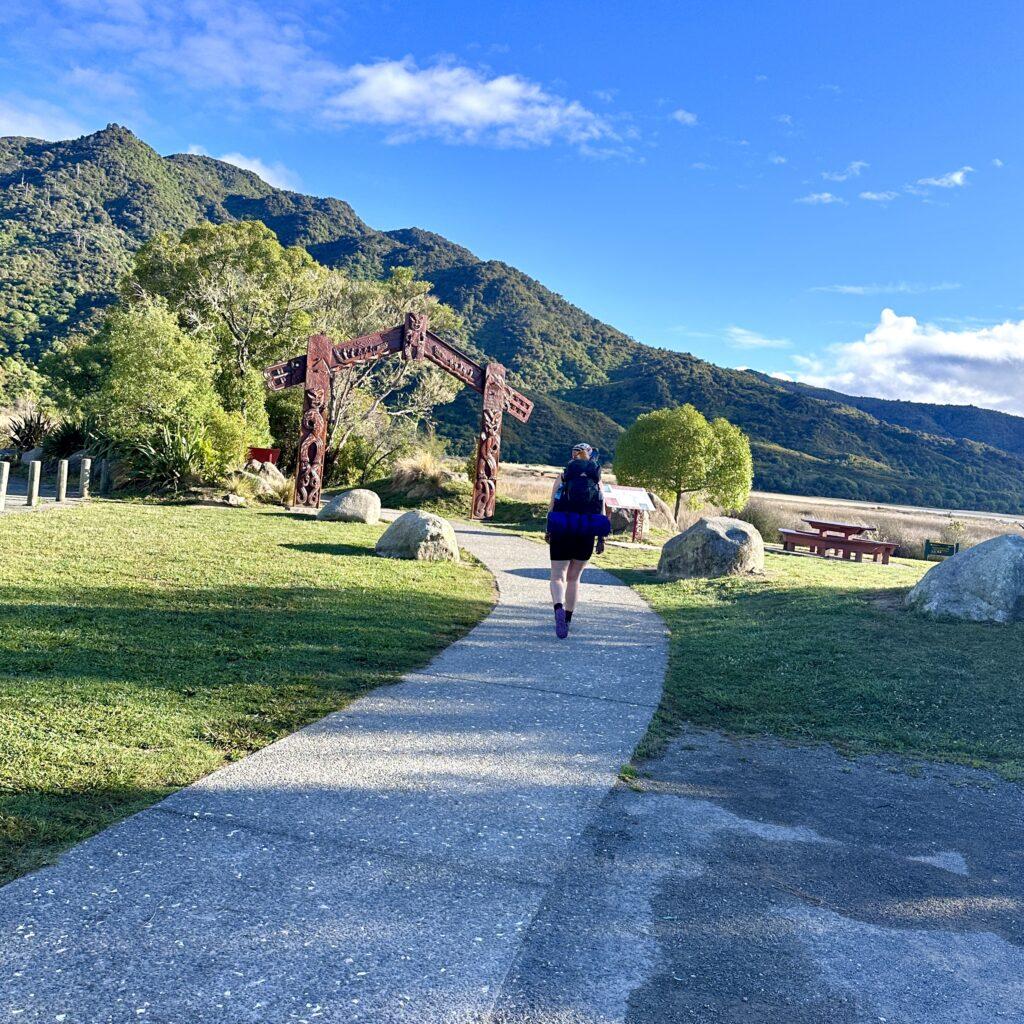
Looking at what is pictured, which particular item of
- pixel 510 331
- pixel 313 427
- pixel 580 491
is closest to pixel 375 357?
pixel 313 427

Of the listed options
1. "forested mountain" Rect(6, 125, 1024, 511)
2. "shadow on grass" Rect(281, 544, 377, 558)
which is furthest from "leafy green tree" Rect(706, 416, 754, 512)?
"forested mountain" Rect(6, 125, 1024, 511)

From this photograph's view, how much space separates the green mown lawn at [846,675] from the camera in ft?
16.8

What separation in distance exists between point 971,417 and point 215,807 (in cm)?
9632

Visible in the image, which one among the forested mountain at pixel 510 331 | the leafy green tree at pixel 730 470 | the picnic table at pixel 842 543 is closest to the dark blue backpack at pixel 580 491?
the picnic table at pixel 842 543

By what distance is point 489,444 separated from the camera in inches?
829

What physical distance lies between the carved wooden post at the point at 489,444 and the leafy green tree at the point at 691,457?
428cm

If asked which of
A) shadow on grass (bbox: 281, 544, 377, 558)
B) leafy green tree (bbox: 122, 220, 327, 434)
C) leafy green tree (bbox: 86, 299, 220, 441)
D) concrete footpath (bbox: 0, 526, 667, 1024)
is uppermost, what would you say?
leafy green tree (bbox: 122, 220, 327, 434)

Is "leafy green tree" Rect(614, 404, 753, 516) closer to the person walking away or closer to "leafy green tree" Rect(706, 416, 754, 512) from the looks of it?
"leafy green tree" Rect(706, 416, 754, 512)

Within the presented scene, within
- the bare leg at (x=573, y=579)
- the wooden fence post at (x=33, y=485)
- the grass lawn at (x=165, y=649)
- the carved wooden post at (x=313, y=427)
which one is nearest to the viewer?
the grass lawn at (x=165, y=649)

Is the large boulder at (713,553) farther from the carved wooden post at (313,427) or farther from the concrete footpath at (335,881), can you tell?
the carved wooden post at (313,427)

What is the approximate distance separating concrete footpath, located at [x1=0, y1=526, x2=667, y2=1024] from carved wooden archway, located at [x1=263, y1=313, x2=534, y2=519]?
1548 centimetres

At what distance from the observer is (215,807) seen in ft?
10.8

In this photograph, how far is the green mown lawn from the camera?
512 cm

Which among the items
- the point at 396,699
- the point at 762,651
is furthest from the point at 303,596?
the point at 762,651
